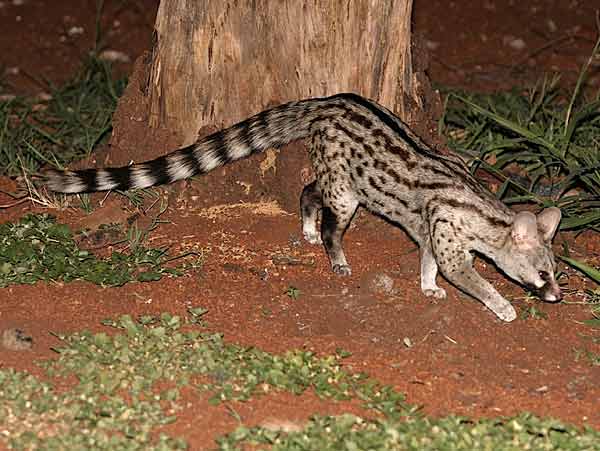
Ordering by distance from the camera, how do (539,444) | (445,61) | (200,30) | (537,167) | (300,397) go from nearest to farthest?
(539,444) < (300,397) < (200,30) < (537,167) < (445,61)

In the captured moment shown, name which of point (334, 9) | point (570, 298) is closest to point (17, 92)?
point (334, 9)

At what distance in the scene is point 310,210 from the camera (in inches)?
270

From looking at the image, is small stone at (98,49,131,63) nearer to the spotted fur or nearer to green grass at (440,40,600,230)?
green grass at (440,40,600,230)

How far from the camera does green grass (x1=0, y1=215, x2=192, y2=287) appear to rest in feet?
20.1

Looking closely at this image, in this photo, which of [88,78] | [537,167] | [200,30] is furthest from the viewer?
[88,78]

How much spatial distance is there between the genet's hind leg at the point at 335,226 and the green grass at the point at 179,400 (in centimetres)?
131

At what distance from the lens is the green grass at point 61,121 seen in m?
8.00

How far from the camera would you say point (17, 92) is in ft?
32.2

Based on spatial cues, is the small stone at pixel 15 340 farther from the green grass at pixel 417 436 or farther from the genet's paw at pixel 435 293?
the genet's paw at pixel 435 293

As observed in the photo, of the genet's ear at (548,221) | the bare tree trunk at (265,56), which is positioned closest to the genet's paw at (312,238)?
the bare tree trunk at (265,56)

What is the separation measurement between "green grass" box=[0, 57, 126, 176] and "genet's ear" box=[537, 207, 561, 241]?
341 cm

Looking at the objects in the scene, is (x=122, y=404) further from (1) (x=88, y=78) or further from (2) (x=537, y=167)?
(1) (x=88, y=78)

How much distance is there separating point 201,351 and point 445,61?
21.8ft

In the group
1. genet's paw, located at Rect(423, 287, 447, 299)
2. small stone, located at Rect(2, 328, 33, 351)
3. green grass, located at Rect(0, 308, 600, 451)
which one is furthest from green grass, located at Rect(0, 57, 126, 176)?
genet's paw, located at Rect(423, 287, 447, 299)
